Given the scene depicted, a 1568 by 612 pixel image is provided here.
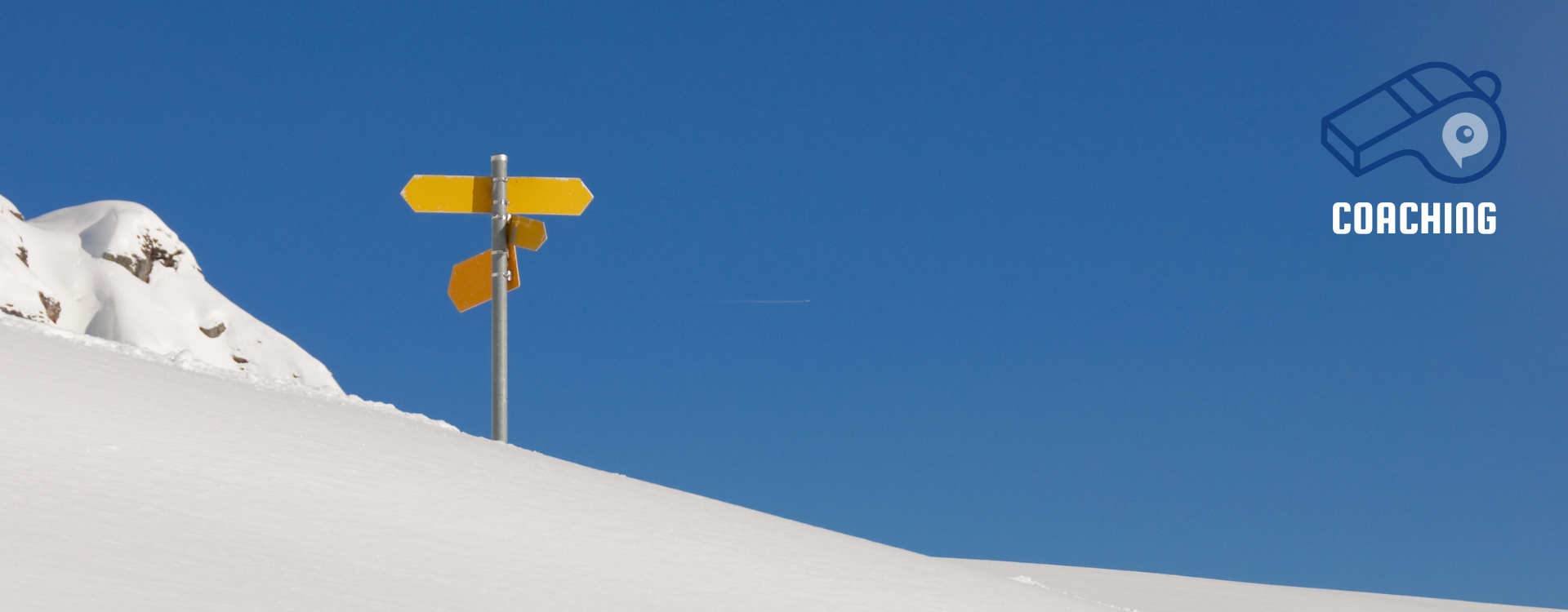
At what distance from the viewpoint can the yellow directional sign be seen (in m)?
6.79

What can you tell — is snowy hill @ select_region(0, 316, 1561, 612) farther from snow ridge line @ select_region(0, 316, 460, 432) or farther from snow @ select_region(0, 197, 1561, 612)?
snow ridge line @ select_region(0, 316, 460, 432)

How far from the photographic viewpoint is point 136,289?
2751 inches

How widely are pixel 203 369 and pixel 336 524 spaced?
3.68m

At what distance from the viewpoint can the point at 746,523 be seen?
5.19 m

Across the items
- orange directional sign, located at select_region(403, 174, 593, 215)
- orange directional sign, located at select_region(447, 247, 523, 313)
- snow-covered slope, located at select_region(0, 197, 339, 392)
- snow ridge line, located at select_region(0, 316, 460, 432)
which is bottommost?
snow ridge line, located at select_region(0, 316, 460, 432)

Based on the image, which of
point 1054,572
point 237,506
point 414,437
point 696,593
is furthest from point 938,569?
point 1054,572

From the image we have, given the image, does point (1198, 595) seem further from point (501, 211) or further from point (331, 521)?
point (331, 521)

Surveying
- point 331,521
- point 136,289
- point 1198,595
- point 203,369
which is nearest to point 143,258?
point 136,289

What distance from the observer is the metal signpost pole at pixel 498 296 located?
6.75m

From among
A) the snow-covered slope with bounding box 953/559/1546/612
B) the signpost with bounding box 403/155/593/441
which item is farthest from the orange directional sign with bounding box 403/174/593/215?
the snow-covered slope with bounding box 953/559/1546/612

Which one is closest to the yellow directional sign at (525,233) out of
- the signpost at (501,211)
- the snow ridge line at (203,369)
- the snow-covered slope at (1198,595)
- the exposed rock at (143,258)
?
the signpost at (501,211)

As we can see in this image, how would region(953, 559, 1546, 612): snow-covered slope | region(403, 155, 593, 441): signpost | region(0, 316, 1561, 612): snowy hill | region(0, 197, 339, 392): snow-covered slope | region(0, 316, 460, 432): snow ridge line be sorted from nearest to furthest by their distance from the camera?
region(0, 316, 1561, 612): snowy hill, region(0, 316, 460, 432): snow ridge line, region(403, 155, 593, 441): signpost, region(953, 559, 1546, 612): snow-covered slope, region(0, 197, 339, 392): snow-covered slope

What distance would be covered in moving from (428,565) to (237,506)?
65 cm

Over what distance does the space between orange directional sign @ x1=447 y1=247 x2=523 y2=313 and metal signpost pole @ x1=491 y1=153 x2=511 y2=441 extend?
0.13ft
